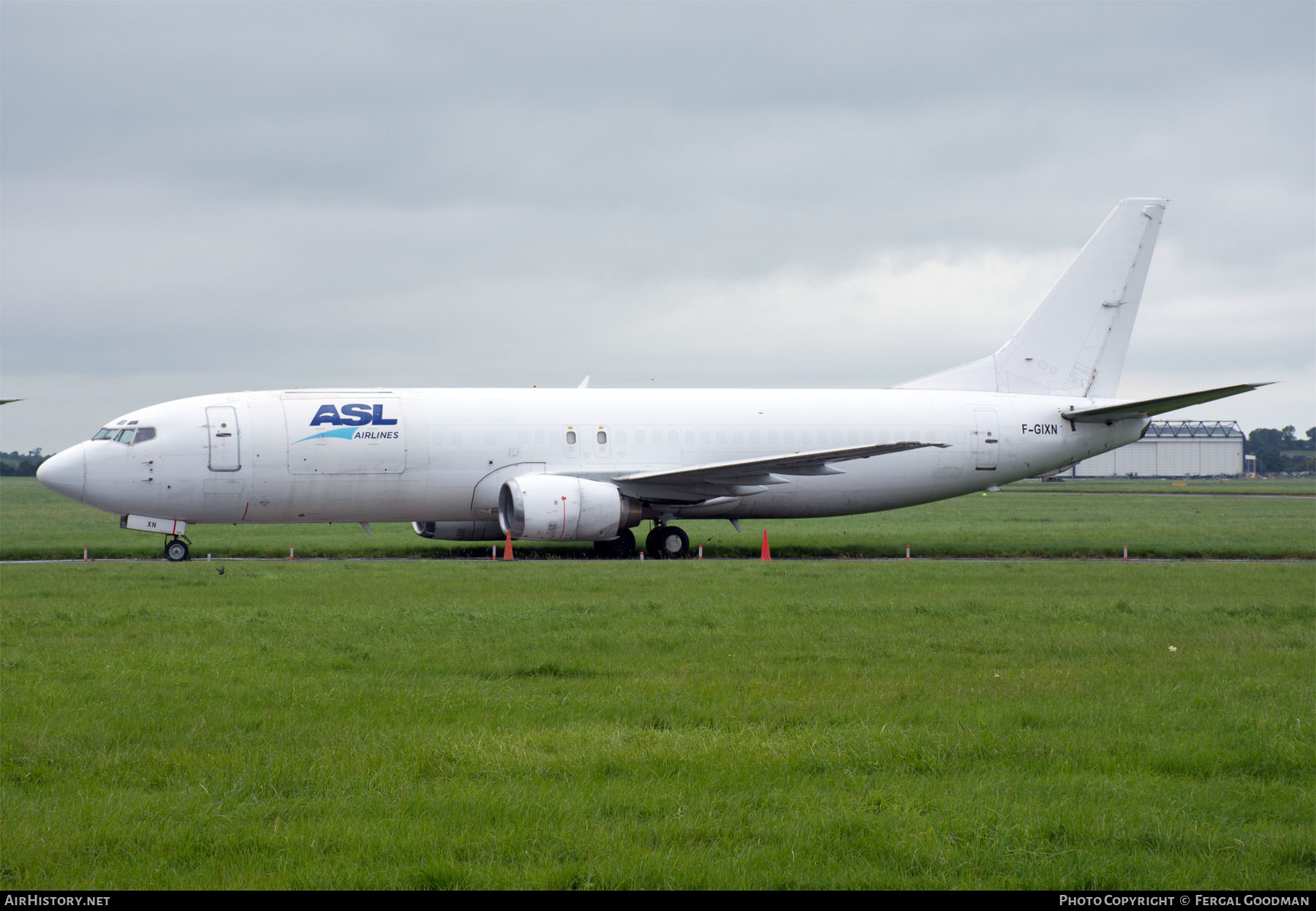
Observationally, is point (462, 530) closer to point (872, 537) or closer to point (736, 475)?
point (736, 475)

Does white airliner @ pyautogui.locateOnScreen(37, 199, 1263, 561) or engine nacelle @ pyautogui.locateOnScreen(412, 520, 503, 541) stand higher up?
white airliner @ pyautogui.locateOnScreen(37, 199, 1263, 561)

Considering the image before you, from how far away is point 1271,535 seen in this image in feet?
103

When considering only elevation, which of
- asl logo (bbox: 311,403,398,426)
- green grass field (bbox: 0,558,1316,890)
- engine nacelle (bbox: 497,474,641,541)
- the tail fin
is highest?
the tail fin

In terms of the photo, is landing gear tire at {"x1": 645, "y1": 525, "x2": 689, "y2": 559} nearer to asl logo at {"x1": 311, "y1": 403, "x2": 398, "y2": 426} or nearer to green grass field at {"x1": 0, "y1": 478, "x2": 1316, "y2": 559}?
green grass field at {"x1": 0, "y1": 478, "x2": 1316, "y2": 559}

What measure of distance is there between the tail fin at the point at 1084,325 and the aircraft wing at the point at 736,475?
13.6ft

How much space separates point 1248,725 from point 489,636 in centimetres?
733

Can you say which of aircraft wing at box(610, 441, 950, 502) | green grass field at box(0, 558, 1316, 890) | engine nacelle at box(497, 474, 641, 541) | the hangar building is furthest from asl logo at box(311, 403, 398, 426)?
the hangar building

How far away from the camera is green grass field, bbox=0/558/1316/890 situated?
5.56 metres

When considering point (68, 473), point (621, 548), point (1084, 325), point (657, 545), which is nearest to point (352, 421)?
point (68, 473)

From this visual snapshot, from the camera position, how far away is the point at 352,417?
926 inches

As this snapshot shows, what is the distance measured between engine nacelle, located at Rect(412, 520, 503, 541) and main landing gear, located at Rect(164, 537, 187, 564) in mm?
5203

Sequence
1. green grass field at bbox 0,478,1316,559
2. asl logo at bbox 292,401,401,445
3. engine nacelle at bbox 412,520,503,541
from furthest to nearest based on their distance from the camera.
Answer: engine nacelle at bbox 412,520,503,541, green grass field at bbox 0,478,1316,559, asl logo at bbox 292,401,401,445

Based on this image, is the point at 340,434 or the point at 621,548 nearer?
the point at 340,434

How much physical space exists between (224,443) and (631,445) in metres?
8.60
